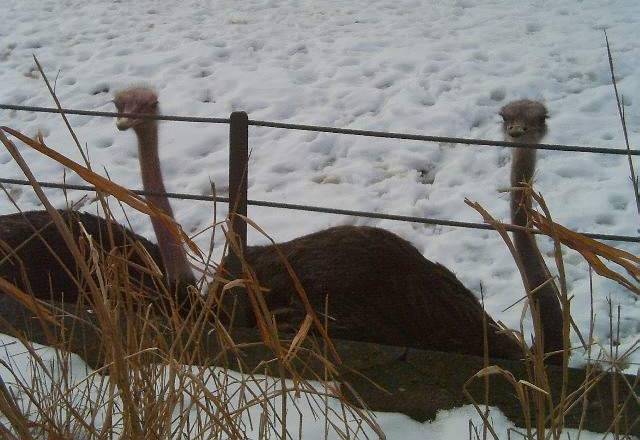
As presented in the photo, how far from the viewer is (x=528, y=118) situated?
314 centimetres

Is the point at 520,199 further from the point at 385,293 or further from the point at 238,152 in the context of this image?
the point at 238,152

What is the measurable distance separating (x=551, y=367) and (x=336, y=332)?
756 millimetres

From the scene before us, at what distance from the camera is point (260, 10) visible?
7.07m

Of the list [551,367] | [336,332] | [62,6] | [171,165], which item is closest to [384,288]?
[336,332]

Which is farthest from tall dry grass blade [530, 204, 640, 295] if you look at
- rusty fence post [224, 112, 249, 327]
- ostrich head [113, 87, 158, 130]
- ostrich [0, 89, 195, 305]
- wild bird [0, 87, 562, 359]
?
ostrich head [113, 87, 158, 130]

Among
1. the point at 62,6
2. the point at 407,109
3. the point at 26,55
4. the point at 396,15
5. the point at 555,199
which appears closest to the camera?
the point at 555,199

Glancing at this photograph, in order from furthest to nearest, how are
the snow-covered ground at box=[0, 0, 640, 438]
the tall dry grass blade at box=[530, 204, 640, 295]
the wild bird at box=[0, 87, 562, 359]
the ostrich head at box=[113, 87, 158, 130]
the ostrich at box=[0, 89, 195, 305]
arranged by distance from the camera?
the snow-covered ground at box=[0, 0, 640, 438]
the ostrich head at box=[113, 87, 158, 130]
the ostrich at box=[0, 89, 195, 305]
the wild bird at box=[0, 87, 562, 359]
the tall dry grass blade at box=[530, 204, 640, 295]

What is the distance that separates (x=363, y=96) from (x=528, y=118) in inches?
97.8

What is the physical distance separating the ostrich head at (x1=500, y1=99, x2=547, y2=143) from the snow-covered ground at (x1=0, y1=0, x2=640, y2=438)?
414mm

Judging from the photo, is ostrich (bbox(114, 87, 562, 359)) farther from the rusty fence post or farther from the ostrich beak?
the ostrich beak

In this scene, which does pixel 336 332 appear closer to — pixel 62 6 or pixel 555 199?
pixel 555 199

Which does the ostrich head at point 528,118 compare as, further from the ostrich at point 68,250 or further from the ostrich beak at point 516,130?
the ostrich at point 68,250

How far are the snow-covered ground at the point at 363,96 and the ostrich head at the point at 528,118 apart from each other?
1.36ft

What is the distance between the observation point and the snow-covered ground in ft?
13.6
